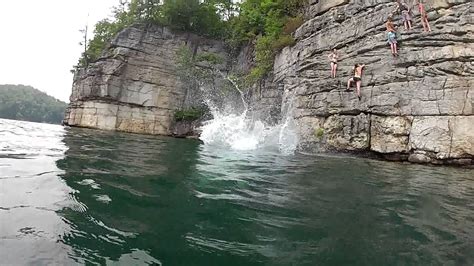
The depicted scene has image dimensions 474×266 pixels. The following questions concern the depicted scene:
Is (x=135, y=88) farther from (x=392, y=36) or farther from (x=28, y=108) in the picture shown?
(x=28, y=108)

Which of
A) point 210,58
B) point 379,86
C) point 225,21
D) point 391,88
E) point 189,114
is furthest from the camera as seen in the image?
point 225,21

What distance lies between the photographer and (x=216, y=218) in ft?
14.5

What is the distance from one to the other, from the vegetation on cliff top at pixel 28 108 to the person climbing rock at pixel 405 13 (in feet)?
255

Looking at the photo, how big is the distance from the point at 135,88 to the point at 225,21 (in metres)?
11.4

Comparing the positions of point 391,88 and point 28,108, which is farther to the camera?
point 28,108

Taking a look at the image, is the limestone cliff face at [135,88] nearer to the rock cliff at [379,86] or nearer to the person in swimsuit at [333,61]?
the rock cliff at [379,86]

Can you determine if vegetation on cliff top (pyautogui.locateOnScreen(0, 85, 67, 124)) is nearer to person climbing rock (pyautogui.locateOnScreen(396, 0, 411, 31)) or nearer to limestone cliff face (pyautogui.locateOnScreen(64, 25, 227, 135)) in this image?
limestone cliff face (pyautogui.locateOnScreen(64, 25, 227, 135))

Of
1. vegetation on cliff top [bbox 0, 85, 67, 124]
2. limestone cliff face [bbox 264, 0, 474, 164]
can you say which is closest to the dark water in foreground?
limestone cliff face [bbox 264, 0, 474, 164]

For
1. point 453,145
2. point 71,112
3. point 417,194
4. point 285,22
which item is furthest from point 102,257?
point 71,112

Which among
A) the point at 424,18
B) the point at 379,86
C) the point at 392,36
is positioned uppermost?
the point at 424,18

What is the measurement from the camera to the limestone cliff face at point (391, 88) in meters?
12.2

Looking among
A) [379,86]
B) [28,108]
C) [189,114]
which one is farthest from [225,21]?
[28,108]

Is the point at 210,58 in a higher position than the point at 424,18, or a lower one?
higher

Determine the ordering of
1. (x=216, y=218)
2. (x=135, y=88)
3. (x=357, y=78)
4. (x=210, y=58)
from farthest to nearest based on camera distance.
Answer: (x=210, y=58), (x=135, y=88), (x=357, y=78), (x=216, y=218)
